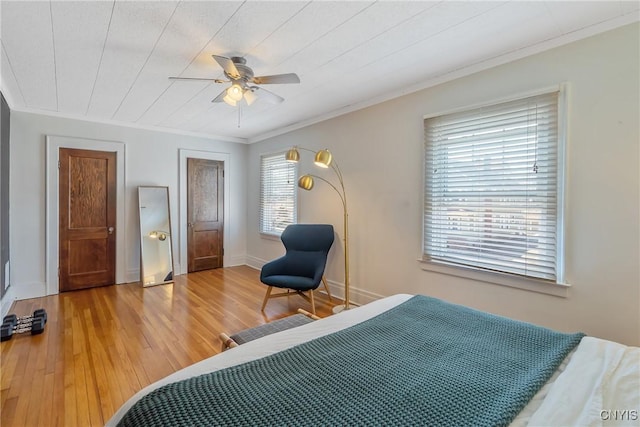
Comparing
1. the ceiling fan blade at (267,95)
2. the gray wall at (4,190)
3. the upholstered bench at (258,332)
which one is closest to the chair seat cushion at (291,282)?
the upholstered bench at (258,332)

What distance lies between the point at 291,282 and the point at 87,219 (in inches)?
125

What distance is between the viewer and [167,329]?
2875mm

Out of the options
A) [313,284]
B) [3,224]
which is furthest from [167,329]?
[3,224]

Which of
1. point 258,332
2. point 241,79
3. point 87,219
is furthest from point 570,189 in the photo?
point 87,219

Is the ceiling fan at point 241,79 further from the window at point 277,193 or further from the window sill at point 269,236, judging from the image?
the window sill at point 269,236

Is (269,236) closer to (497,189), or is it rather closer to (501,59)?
(497,189)

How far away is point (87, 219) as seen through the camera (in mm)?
4156

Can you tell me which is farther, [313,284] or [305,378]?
[313,284]

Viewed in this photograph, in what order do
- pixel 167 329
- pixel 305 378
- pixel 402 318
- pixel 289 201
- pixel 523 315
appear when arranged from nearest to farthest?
pixel 305 378 → pixel 402 318 → pixel 523 315 → pixel 167 329 → pixel 289 201

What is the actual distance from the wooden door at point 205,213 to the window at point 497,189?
3833 mm

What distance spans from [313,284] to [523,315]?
193cm

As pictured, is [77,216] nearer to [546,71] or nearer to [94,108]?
[94,108]

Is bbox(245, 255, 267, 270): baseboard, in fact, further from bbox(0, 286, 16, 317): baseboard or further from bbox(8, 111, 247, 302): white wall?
bbox(0, 286, 16, 317): baseboard

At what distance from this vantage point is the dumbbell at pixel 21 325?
2.60 meters
